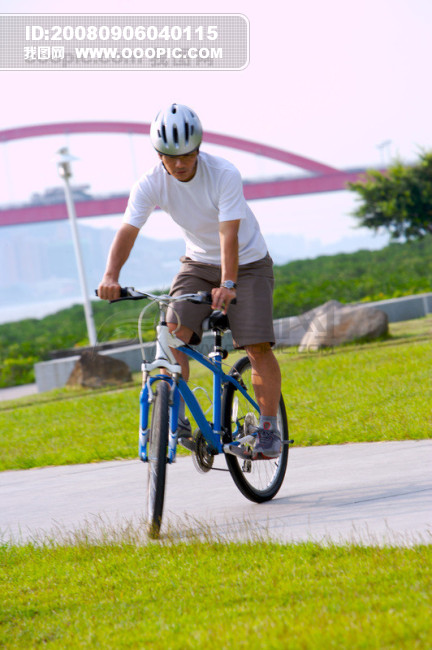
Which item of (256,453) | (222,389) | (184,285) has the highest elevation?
(184,285)

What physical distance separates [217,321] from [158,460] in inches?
28.0

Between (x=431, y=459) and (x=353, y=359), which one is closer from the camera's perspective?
(x=431, y=459)

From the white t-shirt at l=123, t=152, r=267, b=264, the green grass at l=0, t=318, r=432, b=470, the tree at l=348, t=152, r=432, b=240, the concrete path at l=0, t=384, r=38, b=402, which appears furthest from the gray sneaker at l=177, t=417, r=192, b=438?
the tree at l=348, t=152, r=432, b=240

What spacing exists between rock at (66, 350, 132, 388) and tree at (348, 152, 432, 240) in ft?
26.3

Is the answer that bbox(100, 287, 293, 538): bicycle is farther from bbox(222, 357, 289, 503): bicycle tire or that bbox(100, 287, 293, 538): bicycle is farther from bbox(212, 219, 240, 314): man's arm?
bbox(212, 219, 240, 314): man's arm

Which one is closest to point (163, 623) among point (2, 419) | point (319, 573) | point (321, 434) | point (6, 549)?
point (319, 573)

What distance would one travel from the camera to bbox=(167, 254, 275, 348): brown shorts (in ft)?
13.3

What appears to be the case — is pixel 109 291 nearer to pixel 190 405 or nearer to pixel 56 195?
pixel 190 405

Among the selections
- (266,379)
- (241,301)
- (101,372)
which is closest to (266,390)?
(266,379)

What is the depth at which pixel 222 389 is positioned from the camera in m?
4.16

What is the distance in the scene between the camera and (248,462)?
4188 millimetres

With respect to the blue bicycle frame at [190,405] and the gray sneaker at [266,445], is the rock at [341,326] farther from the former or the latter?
the gray sneaker at [266,445]

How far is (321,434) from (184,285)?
6.26 feet

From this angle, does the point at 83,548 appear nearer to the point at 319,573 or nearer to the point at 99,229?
the point at 319,573
